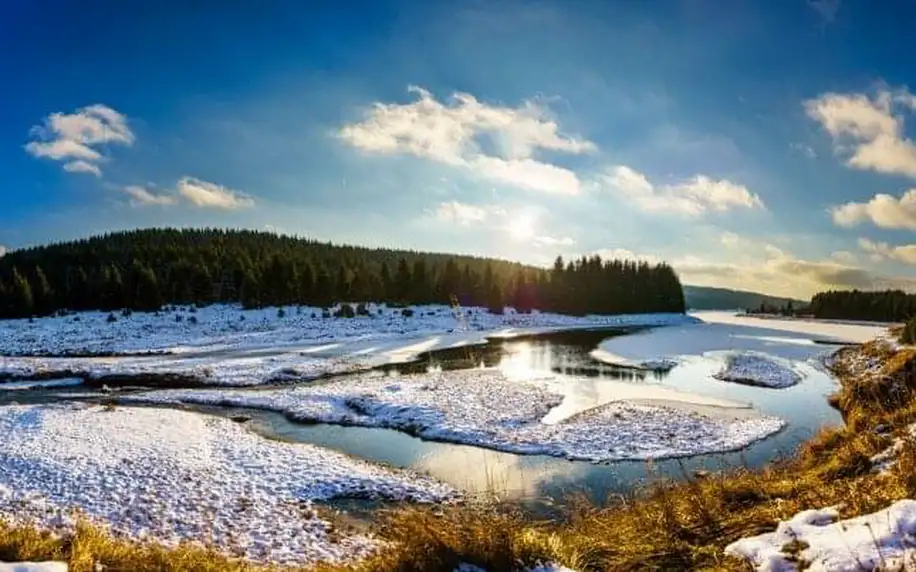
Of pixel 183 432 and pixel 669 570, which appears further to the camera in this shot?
pixel 183 432

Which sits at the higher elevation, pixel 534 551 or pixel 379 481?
pixel 534 551

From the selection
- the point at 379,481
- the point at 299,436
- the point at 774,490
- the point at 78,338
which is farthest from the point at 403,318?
the point at 774,490

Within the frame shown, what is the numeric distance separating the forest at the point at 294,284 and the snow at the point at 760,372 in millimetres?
56859

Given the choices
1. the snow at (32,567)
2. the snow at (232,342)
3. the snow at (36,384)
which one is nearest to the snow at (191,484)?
the snow at (32,567)

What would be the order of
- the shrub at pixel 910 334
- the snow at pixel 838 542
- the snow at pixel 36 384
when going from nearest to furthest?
the snow at pixel 838 542
the snow at pixel 36 384
the shrub at pixel 910 334

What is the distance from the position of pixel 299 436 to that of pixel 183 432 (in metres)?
3.58

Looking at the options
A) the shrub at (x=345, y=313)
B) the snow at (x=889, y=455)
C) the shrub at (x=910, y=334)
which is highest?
the shrub at (x=910, y=334)

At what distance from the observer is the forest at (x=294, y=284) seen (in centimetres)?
7638

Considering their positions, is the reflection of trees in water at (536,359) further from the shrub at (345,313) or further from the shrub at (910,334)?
the shrub at (345,313)

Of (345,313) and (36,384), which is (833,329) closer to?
(345,313)

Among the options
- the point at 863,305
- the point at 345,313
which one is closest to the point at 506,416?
the point at 345,313

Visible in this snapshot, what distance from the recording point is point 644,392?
25969 mm

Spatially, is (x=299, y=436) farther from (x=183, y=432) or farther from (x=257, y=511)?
(x=257, y=511)

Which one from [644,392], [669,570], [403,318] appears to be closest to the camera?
[669,570]
